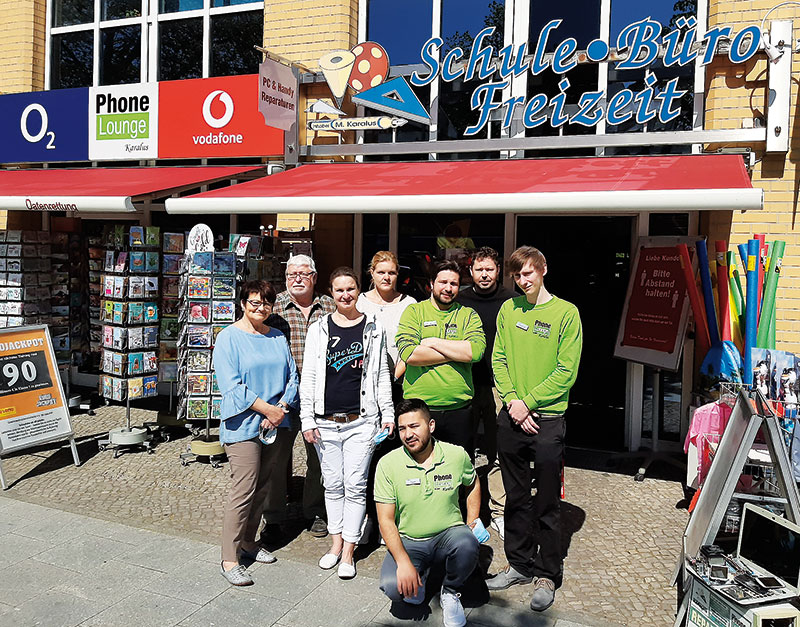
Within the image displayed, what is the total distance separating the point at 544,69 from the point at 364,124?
1.85 metres

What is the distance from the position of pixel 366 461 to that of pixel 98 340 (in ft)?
17.6

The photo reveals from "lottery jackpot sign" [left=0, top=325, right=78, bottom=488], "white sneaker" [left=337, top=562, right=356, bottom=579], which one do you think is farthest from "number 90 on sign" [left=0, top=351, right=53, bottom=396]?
"white sneaker" [left=337, top=562, right=356, bottom=579]

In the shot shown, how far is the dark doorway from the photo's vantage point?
702cm

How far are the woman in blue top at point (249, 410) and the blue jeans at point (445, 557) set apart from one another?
38.2 inches

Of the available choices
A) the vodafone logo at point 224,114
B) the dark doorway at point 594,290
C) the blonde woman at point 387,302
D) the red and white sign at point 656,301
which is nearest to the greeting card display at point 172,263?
the vodafone logo at point 224,114

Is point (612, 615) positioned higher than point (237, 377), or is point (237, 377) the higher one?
point (237, 377)

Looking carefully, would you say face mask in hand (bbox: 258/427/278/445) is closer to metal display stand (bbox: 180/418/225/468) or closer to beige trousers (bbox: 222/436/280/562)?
beige trousers (bbox: 222/436/280/562)

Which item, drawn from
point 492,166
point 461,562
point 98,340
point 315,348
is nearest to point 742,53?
point 492,166

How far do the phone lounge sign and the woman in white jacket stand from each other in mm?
3213

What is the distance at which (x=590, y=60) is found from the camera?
20.7 ft

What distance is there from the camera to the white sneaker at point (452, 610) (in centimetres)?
360

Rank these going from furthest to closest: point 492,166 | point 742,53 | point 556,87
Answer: point 556,87, point 492,166, point 742,53

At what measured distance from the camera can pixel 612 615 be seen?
12.5 feet

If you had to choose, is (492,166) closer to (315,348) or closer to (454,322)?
(454,322)
